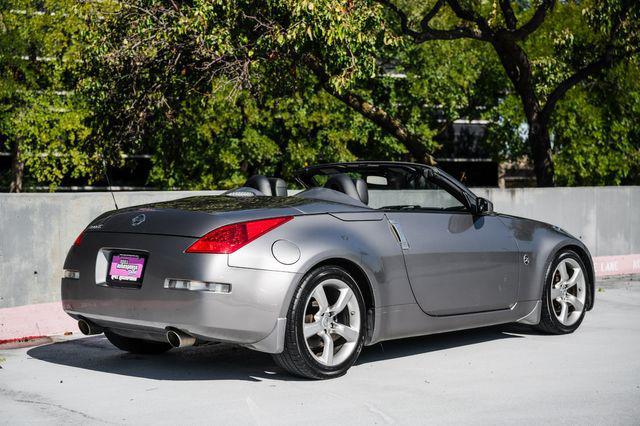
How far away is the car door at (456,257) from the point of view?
6852 mm

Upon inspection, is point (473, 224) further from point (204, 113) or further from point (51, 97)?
point (51, 97)

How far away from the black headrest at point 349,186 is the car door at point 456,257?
26 centimetres

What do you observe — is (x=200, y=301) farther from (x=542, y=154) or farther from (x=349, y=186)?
(x=542, y=154)

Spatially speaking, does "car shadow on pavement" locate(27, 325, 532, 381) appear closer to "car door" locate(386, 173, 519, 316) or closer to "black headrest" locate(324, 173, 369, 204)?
"car door" locate(386, 173, 519, 316)

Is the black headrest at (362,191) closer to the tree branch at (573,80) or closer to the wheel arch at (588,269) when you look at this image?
the wheel arch at (588,269)

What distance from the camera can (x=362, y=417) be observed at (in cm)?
520

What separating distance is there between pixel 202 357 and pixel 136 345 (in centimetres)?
52

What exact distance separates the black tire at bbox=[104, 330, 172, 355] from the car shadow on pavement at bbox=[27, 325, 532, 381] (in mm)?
65

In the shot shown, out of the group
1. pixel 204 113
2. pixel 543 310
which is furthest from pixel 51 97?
pixel 543 310

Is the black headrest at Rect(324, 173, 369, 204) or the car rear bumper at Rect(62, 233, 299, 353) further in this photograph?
the black headrest at Rect(324, 173, 369, 204)

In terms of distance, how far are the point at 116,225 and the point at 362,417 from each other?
226 centimetres

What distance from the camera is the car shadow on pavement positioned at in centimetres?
651

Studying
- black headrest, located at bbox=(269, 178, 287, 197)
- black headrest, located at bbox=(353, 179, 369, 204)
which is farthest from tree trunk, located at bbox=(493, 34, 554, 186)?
black headrest, located at bbox=(353, 179, 369, 204)

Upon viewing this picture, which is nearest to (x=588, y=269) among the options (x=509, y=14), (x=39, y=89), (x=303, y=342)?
(x=303, y=342)
